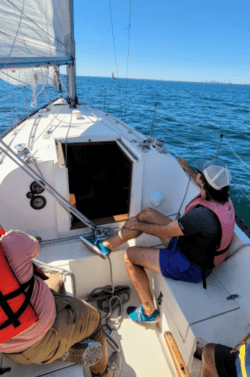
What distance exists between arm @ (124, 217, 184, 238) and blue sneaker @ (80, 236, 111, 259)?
0.29 metres

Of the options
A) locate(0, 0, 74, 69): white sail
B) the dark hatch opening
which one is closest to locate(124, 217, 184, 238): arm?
the dark hatch opening

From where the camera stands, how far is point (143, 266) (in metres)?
1.98

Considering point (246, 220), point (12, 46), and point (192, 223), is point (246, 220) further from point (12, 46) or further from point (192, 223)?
point (12, 46)

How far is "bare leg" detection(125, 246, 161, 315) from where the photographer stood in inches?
75.4

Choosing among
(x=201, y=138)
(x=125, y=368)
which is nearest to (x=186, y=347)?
(x=125, y=368)

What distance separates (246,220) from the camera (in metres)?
4.20

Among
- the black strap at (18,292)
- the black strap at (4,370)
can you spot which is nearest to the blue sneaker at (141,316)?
the black strap at (4,370)

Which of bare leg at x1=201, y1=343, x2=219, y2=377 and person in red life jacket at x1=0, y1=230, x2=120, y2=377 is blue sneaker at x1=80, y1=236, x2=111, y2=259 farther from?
bare leg at x1=201, y1=343, x2=219, y2=377

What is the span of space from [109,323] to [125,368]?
382 millimetres

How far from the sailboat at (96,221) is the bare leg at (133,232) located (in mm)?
119

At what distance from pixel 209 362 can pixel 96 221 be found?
4.90 feet

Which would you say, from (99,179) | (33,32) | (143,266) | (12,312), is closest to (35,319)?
(12,312)

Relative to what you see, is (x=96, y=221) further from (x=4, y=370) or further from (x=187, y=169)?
(x=4, y=370)

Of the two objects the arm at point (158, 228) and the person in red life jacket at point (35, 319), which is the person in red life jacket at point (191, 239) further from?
the person in red life jacket at point (35, 319)
